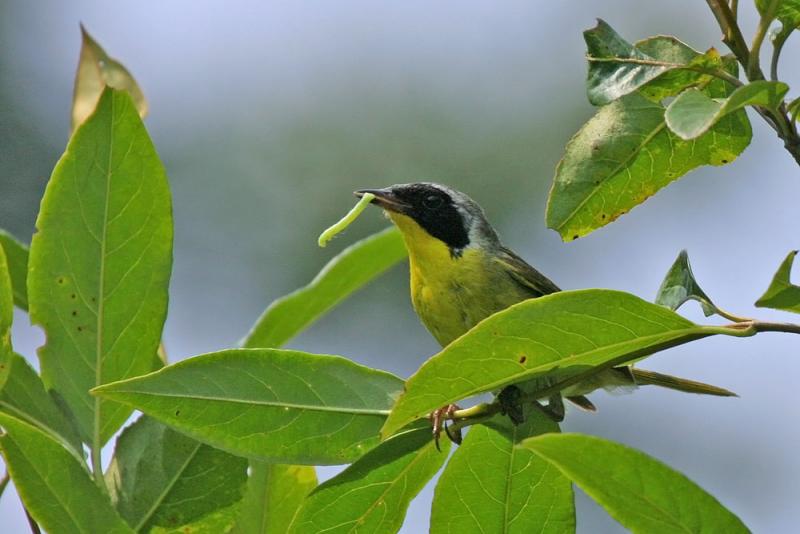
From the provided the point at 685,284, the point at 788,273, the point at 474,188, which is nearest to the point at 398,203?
the point at 685,284

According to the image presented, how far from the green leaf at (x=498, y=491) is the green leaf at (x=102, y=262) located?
0.66m

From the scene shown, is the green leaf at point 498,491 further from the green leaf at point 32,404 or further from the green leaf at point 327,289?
the green leaf at point 32,404

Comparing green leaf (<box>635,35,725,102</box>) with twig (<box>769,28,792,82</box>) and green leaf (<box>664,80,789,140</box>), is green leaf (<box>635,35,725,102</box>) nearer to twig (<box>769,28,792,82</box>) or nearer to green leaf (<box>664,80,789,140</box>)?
twig (<box>769,28,792,82</box>)

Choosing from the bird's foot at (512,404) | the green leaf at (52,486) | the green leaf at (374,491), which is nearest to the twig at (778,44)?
the bird's foot at (512,404)

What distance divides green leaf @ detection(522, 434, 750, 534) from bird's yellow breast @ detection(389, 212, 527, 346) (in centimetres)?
276

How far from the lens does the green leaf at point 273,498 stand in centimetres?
246

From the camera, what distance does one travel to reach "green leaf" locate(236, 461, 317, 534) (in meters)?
2.46

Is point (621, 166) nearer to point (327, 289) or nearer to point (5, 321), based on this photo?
point (327, 289)

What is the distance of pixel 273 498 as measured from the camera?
2.49m

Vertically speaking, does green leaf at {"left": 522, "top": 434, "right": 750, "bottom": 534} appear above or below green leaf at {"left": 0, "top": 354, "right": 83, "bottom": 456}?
below

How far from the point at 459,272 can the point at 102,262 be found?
2497 millimetres

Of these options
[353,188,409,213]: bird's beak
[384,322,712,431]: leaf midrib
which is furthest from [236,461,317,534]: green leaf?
[353,188,409,213]: bird's beak

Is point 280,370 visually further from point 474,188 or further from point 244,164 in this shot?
point 244,164

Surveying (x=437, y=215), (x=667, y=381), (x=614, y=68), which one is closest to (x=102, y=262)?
(x=614, y=68)
